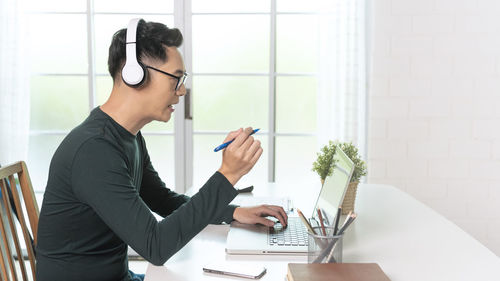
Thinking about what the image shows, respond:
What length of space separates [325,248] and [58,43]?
276cm

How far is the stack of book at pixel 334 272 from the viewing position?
3.71 feet

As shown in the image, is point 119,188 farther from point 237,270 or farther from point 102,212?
point 237,270

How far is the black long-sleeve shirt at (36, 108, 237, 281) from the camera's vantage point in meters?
1.30

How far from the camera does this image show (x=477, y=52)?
3211 mm

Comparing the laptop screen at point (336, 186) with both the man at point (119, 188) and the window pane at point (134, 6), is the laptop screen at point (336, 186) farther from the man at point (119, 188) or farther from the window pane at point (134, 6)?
the window pane at point (134, 6)

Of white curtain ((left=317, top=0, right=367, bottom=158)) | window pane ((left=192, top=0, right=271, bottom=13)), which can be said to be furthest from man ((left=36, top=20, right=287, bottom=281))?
window pane ((left=192, top=0, right=271, bottom=13))

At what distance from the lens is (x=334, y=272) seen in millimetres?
1168

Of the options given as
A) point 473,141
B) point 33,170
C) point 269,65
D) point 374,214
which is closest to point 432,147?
point 473,141

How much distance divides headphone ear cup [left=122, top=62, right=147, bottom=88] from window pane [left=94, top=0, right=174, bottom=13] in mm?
2085

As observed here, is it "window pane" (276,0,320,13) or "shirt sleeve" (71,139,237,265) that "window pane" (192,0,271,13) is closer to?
"window pane" (276,0,320,13)

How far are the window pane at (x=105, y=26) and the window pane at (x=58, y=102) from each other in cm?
15

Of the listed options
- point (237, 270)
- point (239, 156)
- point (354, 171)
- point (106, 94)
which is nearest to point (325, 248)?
point (237, 270)

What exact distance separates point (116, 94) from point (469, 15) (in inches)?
95.0

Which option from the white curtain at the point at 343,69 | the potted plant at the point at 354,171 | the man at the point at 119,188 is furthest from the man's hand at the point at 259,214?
the white curtain at the point at 343,69
